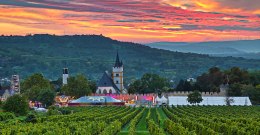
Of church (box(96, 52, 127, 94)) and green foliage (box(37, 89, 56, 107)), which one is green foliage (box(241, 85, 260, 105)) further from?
church (box(96, 52, 127, 94))

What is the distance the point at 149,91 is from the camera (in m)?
160

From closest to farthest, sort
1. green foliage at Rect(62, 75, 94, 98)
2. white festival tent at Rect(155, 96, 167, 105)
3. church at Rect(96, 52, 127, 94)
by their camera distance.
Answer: white festival tent at Rect(155, 96, 167, 105)
green foliage at Rect(62, 75, 94, 98)
church at Rect(96, 52, 127, 94)

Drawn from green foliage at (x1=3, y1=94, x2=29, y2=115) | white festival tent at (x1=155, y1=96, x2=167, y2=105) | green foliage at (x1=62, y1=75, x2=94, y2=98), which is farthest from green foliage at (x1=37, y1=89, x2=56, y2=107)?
green foliage at (x1=3, y1=94, x2=29, y2=115)

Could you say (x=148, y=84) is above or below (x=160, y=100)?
above

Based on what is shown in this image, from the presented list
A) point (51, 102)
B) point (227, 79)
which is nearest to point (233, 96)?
point (227, 79)

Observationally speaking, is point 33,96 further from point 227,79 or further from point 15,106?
point 227,79

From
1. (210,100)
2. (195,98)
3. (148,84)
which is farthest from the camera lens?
(148,84)

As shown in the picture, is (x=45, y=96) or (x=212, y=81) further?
(x=212, y=81)

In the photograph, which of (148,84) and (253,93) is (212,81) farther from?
(253,93)

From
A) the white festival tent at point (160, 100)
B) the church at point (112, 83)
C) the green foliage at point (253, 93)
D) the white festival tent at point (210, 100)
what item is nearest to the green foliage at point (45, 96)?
the white festival tent at point (160, 100)

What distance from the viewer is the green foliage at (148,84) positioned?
15800 cm

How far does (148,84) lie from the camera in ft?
533

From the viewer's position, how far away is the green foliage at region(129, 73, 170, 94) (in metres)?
158

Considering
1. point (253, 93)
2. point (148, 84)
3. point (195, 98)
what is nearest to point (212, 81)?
point (148, 84)
